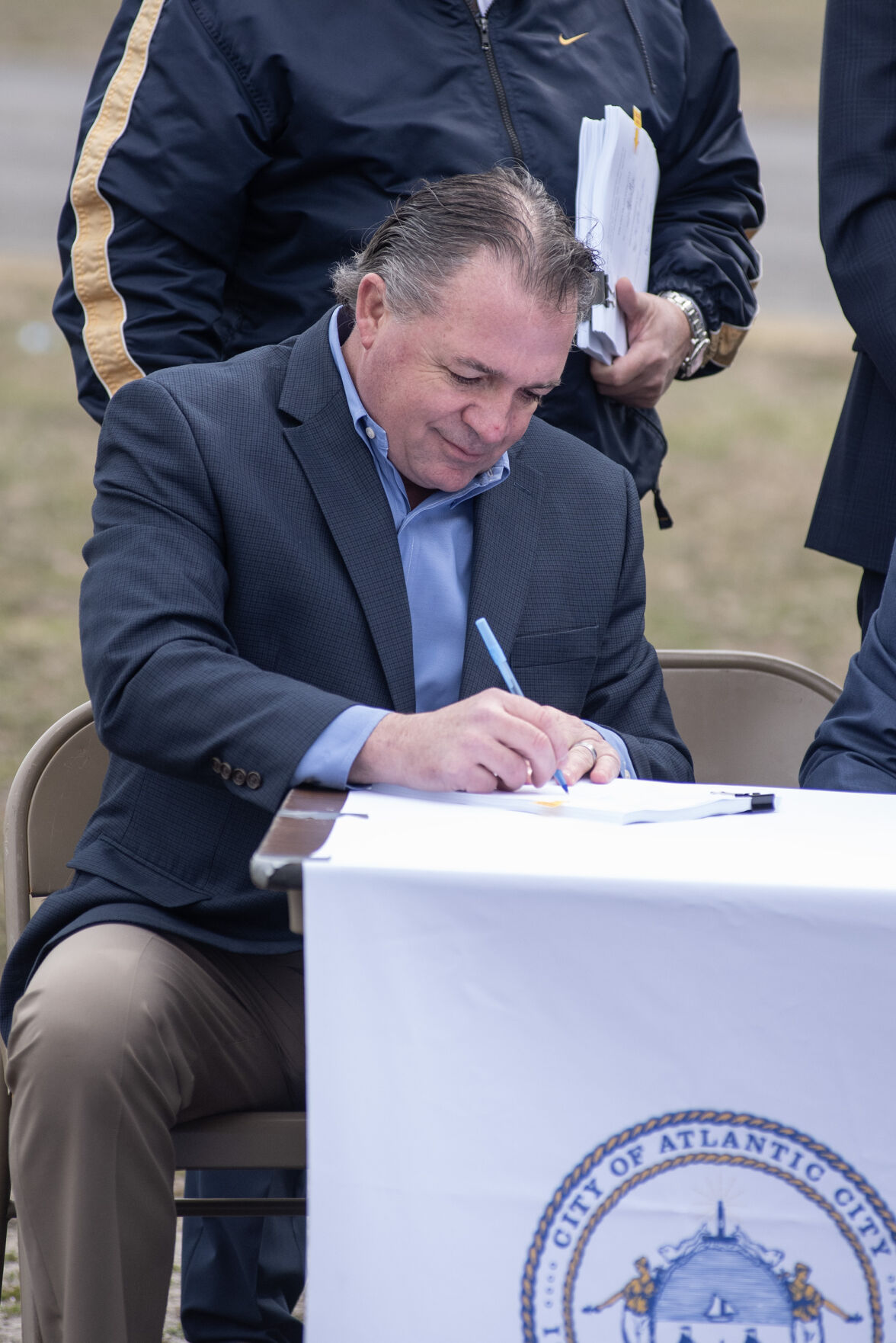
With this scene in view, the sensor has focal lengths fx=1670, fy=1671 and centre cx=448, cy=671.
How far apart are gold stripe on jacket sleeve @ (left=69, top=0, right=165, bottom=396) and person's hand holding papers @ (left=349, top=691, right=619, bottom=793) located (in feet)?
3.11

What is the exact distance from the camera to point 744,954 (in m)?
1.37

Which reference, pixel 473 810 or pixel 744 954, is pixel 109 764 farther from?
pixel 744 954

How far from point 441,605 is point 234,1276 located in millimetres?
1058

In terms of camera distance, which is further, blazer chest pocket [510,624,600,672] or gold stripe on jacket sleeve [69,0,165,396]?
gold stripe on jacket sleeve [69,0,165,396]

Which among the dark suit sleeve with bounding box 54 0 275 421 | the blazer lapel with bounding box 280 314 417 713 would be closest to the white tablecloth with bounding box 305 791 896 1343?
the blazer lapel with bounding box 280 314 417 713

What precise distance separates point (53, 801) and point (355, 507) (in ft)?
1.91

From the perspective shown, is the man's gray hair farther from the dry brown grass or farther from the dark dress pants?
the dry brown grass

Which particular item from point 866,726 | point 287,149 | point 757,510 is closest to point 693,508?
point 757,510

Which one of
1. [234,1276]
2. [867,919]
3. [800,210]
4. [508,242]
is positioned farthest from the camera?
[800,210]

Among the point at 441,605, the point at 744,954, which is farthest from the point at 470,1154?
the point at 441,605

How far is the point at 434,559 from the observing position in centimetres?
213

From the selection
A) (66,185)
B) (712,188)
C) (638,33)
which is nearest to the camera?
(638,33)

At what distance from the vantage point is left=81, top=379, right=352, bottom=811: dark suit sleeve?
1.74 metres

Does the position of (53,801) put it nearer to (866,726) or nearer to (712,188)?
(866,726)
